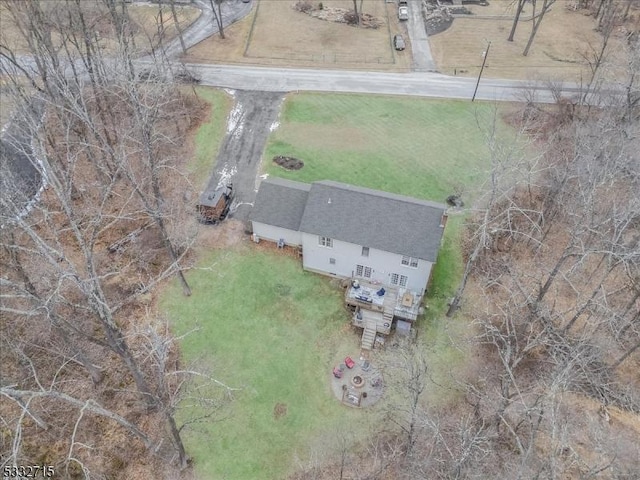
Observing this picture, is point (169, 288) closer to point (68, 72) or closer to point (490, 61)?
point (68, 72)

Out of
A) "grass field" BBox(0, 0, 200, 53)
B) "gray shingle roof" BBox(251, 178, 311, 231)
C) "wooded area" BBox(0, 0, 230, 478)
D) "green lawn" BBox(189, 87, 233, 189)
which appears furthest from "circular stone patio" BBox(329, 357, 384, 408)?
"grass field" BBox(0, 0, 200, 53)

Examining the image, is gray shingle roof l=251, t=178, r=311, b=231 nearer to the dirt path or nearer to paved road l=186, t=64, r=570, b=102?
the dirt path

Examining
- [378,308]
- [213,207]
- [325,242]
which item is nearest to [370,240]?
[325,242]

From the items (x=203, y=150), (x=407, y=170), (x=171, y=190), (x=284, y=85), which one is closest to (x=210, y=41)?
(x=284, y=85)

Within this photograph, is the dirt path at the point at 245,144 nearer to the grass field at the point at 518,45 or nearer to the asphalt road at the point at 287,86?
the asphalt road at the point at 287,86

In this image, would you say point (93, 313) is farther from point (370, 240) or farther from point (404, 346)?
point (404, 346)
